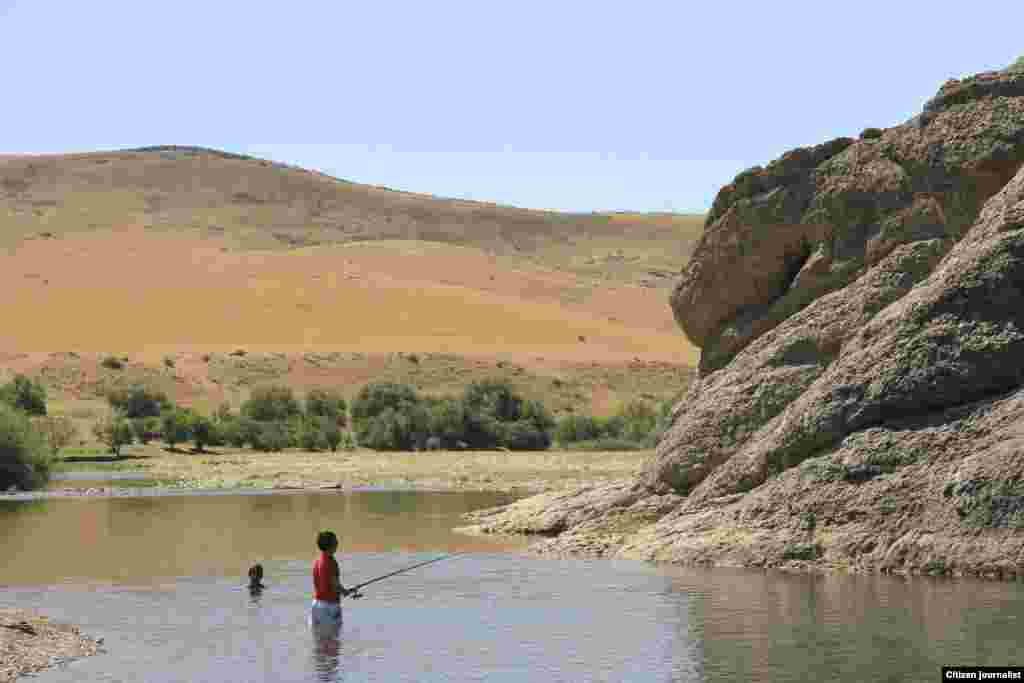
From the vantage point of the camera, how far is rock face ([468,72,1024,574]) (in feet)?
58.5

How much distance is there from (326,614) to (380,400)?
46.0 metres

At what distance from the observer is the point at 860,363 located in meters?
19.4

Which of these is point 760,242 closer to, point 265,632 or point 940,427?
point 940,427

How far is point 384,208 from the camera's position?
142500 mm

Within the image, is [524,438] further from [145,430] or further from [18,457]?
[18,457]

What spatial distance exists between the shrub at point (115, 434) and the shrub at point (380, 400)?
8.82 m

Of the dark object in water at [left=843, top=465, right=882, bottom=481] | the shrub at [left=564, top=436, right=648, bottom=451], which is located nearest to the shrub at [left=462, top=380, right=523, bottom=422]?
the shrub at [left=564, top=436, right=648, bottom=451]

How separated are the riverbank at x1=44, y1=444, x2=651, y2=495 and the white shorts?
66.6 ft

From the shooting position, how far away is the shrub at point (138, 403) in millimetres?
60906

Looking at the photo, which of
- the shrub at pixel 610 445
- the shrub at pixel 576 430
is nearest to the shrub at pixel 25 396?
the shrub at pixel 576 430

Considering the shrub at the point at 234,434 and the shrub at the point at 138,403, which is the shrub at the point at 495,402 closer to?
the shrub at the point at 234,434

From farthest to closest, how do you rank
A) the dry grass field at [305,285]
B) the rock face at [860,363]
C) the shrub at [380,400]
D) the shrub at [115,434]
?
the dry grass field at [305,285] < the shrub at [380,400] < the shrub at [115,434] < the rock face at [860,363]

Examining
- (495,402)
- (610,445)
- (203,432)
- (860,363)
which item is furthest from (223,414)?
(860,363)

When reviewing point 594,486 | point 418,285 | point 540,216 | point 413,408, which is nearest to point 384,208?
point 540,216
